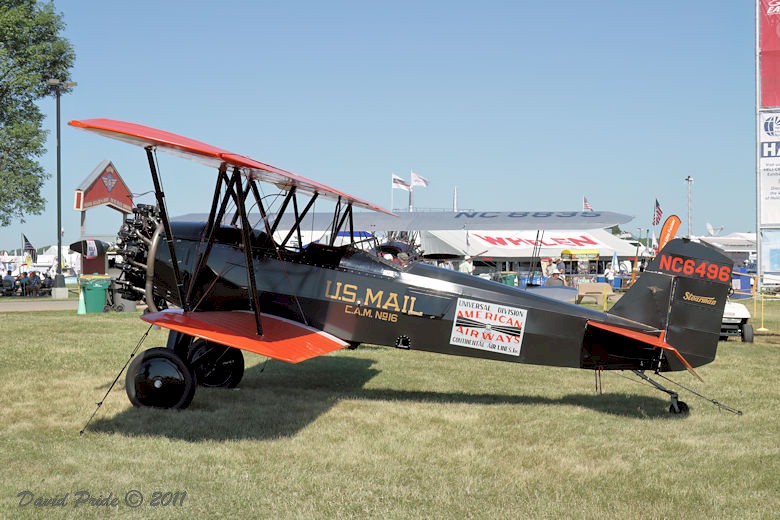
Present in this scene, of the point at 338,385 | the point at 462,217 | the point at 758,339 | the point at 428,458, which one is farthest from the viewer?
the point at 462,217

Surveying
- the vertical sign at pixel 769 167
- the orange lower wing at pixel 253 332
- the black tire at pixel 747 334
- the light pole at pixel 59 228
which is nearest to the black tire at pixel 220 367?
the orange lower wing at pixel 253 332

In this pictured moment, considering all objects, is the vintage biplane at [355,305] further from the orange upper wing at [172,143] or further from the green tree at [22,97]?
the green tree at [22,97]

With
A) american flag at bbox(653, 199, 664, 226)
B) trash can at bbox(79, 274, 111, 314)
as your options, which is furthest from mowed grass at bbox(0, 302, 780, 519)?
american flag at bbox(653, 199, 664, 226)

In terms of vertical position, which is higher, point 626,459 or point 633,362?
point 633,362

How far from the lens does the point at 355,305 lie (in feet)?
24.7

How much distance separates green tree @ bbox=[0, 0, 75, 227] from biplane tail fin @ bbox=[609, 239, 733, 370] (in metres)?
31.4

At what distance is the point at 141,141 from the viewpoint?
20.2 feet

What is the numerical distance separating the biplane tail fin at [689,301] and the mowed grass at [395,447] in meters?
0.76

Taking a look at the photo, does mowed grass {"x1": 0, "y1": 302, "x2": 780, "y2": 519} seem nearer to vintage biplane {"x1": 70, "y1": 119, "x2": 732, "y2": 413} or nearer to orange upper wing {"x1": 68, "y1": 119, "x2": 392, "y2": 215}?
vintage biplane {"x1": 70, "y1": 119, "x2": 732, "y2": 413}

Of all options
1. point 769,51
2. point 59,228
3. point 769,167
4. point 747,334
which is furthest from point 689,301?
point 59,228

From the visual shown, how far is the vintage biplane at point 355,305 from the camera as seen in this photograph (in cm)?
678

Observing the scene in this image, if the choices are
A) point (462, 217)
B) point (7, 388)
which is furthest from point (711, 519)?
point (462, 217)

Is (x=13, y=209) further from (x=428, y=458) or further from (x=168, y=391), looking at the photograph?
(x=428, y=458)

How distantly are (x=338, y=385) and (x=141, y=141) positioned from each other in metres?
4.14
